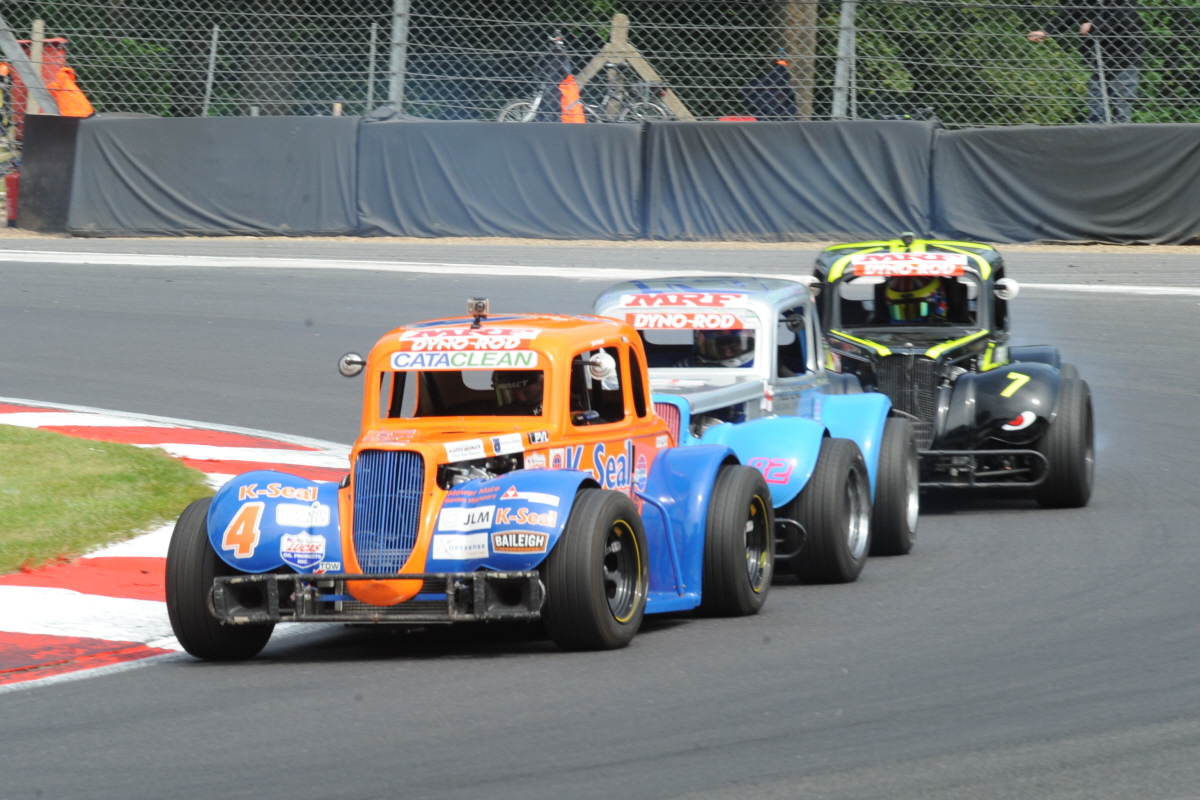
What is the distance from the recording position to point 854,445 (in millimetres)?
8141

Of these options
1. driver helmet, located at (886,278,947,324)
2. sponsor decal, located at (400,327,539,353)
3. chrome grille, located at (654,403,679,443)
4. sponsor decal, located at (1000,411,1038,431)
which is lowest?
chrome grille, located at (654,403,679,443)

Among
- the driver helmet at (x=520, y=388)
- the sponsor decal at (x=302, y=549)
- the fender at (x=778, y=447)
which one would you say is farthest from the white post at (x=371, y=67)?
the sponsor decal at (x=302, y=549)

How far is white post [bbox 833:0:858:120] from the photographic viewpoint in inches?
738

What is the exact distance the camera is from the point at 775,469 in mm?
7781

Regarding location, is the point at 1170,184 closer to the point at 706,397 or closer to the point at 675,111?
the point at 675,111

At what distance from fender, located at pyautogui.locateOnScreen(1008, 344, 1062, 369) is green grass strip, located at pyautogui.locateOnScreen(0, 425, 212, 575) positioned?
210 inches

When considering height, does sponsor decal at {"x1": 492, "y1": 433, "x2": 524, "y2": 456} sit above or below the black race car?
below

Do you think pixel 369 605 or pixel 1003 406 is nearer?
pixel 369 605

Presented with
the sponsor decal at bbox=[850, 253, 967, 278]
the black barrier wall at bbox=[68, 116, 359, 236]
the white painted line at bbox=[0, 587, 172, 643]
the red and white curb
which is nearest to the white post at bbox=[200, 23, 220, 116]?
the black barrier wall at bbox=[68, 116, 359, 236]

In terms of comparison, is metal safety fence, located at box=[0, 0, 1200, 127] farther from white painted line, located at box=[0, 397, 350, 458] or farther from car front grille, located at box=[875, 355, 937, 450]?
car front grille, located at box=[875, 355, 937, 450]

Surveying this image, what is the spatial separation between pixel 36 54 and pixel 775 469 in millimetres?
16600

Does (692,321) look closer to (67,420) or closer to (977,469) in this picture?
(977,469)

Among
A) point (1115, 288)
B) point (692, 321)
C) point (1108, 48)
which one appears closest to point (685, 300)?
point (692, 321)

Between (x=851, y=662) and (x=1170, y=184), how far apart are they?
1266 cm
